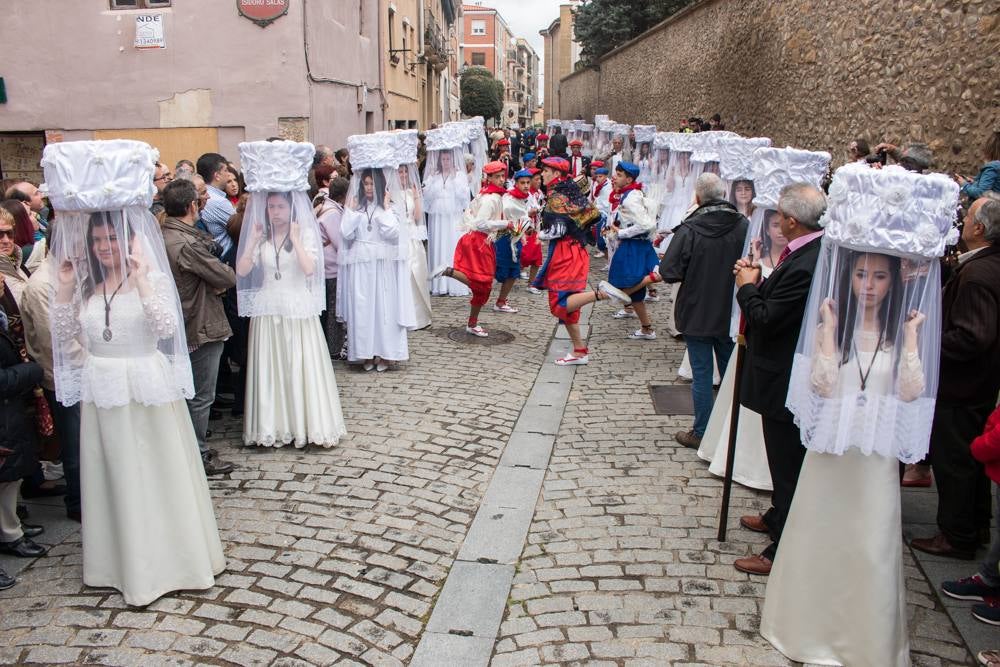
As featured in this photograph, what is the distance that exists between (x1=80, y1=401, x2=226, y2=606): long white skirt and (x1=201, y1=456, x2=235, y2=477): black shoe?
56.4 inches

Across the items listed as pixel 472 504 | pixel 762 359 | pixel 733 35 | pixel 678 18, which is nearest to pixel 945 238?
pixel 762 359

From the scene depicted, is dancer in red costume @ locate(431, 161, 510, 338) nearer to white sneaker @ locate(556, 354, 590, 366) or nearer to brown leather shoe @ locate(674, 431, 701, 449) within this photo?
white sneaker @ locate(556, 354, 590, 366)

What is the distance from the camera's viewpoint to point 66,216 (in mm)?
3854

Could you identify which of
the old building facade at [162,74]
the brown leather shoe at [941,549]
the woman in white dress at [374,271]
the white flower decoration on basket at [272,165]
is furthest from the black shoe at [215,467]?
the old building facade at [162,74]

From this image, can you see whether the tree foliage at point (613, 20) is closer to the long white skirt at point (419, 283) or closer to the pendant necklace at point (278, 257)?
the long white skirt at point (419, 283)

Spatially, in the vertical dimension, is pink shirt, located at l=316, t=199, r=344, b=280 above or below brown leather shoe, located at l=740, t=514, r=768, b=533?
above

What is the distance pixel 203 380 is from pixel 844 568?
4.00m

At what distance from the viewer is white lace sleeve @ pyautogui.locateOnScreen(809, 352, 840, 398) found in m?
3.41

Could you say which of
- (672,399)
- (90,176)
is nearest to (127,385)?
(90,176)

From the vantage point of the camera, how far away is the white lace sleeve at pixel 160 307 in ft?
12.9

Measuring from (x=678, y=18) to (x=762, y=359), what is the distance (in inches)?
960

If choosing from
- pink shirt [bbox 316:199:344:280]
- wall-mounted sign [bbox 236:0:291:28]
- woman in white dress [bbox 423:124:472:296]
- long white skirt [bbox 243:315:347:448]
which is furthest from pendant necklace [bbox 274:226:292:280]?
wall-mounted sign [bbox 236:0:291:28]

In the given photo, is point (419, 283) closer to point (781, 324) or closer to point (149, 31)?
point (781, 324)

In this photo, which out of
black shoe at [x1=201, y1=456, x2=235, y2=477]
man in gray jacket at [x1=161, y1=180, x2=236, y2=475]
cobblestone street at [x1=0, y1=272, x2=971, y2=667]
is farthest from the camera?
black shoe at [x1=201, y1=456, x2=235, y2=477]
